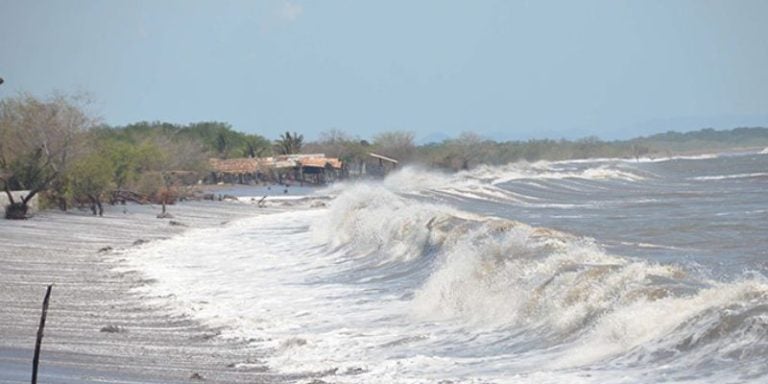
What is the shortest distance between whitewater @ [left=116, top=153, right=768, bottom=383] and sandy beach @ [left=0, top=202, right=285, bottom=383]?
1.83 feet


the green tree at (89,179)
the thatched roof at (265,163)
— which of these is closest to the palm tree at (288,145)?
the thatched roof at (265,163)

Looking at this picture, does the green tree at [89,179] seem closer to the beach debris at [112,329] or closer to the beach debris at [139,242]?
the beach debris at [139,242]

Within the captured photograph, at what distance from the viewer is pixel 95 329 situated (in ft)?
61.5

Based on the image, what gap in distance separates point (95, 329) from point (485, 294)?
5.67 m

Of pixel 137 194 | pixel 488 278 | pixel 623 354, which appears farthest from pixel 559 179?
pixel 623 354

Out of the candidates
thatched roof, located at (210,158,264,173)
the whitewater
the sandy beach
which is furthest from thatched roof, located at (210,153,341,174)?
the sandy beach

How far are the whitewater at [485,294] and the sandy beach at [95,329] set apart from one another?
22.0 inches

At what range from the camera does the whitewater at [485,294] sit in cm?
1334

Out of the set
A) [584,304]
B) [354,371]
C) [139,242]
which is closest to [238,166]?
[139,242]

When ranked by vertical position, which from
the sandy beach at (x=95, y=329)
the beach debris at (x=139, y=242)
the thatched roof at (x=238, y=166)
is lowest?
the beach debris at (x=139, y=242)

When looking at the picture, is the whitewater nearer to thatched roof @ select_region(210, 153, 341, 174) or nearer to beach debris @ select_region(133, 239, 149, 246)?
beach debris @ select_region(133, 239, 149, 246)

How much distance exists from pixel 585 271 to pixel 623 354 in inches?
202

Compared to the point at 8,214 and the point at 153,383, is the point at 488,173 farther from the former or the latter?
the point at 153,383

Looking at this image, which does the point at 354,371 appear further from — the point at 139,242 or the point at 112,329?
the point at 139,242
